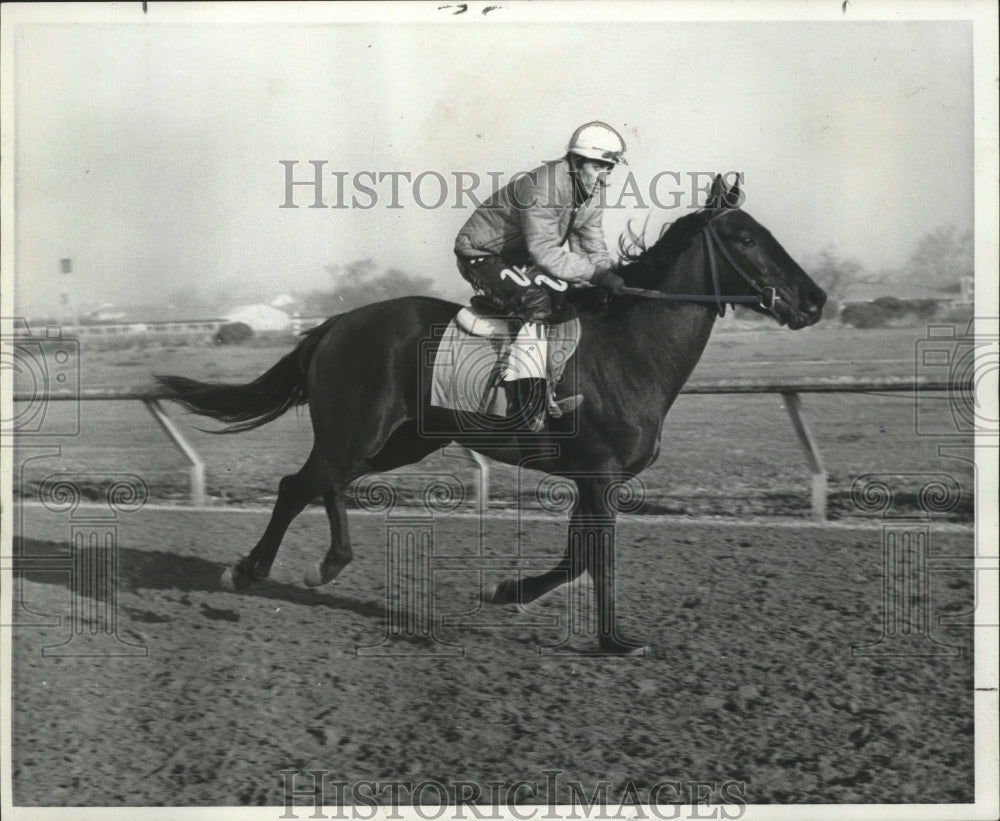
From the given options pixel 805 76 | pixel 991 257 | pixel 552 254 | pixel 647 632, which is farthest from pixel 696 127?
pixel 647 632

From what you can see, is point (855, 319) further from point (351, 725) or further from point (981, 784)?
point (351, 725)

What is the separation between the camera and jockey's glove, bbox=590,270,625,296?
332 centimetres

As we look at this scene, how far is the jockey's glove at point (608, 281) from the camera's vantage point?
10.9 ft

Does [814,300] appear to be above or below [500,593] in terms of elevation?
above

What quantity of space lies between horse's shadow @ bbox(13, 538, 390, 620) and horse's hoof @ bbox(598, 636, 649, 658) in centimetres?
79

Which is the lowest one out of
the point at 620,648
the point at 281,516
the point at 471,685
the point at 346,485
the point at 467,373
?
the point at 471,685

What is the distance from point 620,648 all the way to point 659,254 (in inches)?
54.3

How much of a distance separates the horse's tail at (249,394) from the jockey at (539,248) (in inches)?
29.8

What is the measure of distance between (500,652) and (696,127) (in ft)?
6.56

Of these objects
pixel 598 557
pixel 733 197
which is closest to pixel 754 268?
pixel 733 197

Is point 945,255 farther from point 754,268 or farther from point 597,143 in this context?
point 597,143

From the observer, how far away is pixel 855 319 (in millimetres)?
3672

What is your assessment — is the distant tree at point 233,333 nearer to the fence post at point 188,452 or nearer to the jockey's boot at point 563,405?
the fence post at point 188,452

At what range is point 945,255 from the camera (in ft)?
11.6
